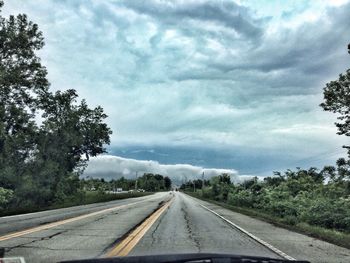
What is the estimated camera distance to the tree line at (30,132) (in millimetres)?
37594

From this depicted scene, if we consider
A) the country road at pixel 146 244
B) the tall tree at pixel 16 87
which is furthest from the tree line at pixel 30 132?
the country road at pixel 146 244

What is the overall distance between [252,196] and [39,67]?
873 inches

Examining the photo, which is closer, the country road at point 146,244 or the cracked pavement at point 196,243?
the country road at point 146,244

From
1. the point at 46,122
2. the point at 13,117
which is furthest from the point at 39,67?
the point at 46,122

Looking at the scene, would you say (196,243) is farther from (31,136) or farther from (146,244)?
(31,136)

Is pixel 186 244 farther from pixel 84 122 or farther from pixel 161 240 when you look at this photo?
pixel 84 122

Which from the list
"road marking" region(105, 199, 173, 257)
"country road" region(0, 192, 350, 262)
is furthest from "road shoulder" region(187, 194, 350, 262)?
"road marking" region(105, 199, 173, 257)

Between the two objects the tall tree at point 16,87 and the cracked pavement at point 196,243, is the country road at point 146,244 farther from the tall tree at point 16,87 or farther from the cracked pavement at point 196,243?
the tall tree at point 16,87

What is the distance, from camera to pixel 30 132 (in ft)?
137

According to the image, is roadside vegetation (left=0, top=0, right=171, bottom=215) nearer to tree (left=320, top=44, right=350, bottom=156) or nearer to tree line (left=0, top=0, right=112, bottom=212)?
tree line (left=0, top=0, right=112, bottom=212)

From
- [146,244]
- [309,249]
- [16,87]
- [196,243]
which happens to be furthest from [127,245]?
[16,87]

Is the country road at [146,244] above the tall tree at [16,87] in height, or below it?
below

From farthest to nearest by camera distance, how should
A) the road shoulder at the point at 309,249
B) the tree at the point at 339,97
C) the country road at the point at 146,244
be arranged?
the tree at the point at 339,97 → the road shoulder at the point at 309,249 → the country road at the point at 146,244

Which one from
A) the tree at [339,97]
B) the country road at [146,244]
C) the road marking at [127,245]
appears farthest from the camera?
the tree at [339,97]
